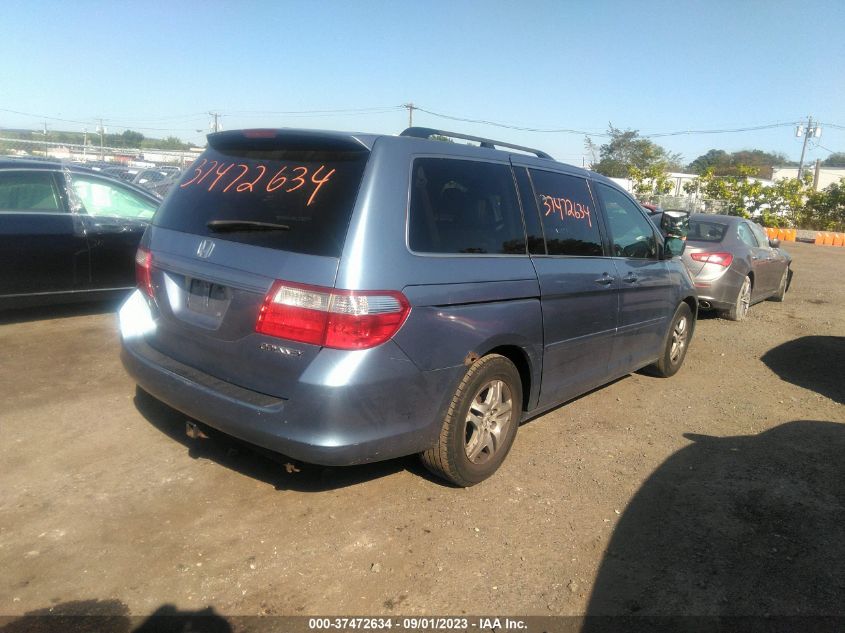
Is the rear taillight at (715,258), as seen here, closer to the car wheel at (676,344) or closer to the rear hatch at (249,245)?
the car wheel at (676,344)

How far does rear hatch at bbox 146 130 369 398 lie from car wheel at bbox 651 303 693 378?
393 cm

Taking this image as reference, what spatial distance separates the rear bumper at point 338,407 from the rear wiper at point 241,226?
2.23 ft

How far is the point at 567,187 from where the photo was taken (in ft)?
14.5

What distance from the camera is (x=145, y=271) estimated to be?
3619 mm

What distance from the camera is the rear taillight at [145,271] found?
3.56 m

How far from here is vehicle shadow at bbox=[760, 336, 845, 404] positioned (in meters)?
6.21

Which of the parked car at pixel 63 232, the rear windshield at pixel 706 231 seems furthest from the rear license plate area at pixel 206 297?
the rear windshield at pixel 706 231

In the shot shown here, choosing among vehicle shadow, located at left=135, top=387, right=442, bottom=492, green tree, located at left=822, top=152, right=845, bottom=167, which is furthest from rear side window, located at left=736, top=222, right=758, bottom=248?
green tree, located at left=822, top=152, right=845, bottom=167

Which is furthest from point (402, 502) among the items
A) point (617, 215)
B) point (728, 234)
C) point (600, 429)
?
point (728, 234)

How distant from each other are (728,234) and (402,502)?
725 cm

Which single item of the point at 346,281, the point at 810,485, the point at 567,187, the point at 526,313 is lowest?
the point at 810,485

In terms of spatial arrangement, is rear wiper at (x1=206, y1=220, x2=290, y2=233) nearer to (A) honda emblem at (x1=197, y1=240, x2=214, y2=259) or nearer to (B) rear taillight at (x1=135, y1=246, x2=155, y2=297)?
(A) honda emblem at (x1=197, y1=240, x2=214, y2=259)

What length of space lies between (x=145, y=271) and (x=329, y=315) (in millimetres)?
1461

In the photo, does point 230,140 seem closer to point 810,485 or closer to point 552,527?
point 552,527
